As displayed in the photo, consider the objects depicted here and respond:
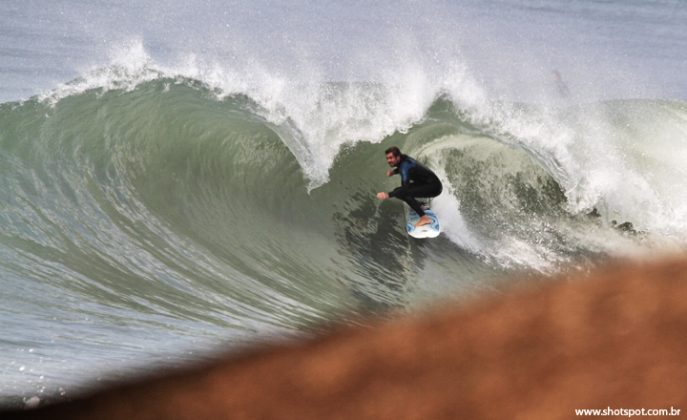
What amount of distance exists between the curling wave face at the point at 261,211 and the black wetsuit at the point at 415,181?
2.71 ft

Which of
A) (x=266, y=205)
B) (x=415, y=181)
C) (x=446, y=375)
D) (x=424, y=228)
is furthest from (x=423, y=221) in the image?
(x=446, y=375)

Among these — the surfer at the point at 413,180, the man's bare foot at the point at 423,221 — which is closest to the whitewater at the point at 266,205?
the man's bare foot at the point at 423,221

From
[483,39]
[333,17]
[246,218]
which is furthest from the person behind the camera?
[333,17]

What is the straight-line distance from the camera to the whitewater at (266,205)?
5438mm

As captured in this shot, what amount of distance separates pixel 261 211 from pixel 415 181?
6.25ft

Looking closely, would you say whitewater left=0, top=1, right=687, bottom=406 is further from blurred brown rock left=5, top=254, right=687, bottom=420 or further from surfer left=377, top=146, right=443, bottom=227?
surfer left=377, top=146, right=443, bottom=227

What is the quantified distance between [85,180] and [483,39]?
70.7ft

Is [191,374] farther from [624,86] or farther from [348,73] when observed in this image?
[624,86]

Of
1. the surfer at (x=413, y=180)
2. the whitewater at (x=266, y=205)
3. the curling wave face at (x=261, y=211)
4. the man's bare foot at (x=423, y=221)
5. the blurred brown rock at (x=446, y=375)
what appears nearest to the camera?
the blurred brown rock at (x=446, y=375)

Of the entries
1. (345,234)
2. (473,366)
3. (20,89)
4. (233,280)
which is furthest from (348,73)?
(473,366)

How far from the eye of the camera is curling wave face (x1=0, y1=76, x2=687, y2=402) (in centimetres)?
561

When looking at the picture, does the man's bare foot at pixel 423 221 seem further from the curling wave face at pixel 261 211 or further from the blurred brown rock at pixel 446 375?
the blurred brown rock at pixel 446 375

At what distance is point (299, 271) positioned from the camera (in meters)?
6.77

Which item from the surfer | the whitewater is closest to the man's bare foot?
the whitewater
